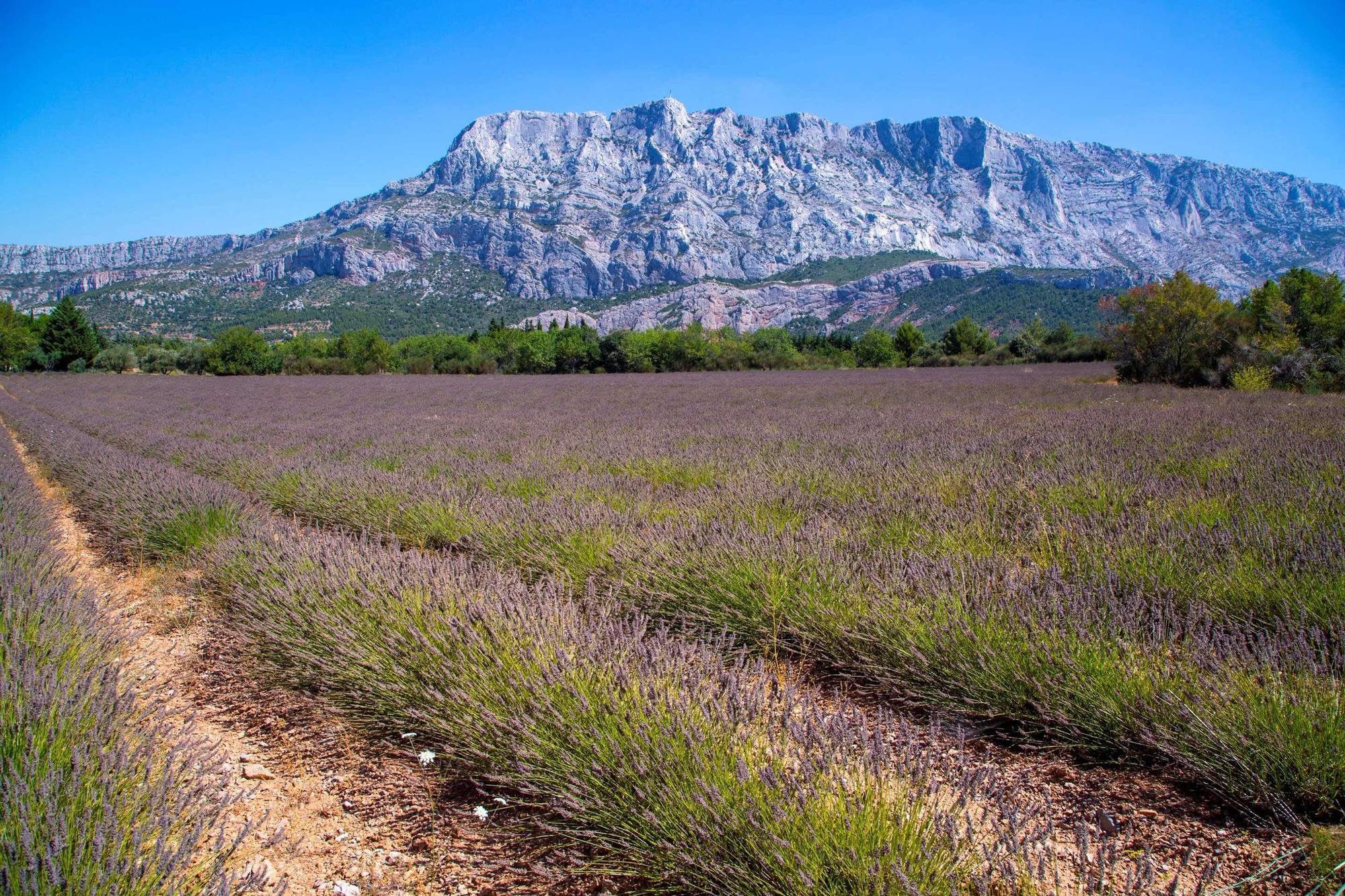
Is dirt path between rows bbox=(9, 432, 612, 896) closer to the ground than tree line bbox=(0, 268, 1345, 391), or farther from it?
closer to the ground

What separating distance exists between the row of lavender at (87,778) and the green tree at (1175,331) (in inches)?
906

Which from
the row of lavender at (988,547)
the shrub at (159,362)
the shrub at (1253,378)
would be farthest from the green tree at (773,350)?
the row of lavender at (988,547)

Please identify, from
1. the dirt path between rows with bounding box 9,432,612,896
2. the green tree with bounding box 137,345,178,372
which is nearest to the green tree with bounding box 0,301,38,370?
the green tree with bounding box 137,345,178,372

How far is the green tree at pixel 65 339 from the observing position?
57969 millimetres

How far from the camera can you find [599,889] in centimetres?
158

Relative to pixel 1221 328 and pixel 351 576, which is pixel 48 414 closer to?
pixel 351 576

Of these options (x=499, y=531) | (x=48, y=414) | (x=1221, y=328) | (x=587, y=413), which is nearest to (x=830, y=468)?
(x=499, y=531)

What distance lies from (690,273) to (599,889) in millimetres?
172248

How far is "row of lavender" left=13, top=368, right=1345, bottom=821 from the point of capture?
1.91 metres

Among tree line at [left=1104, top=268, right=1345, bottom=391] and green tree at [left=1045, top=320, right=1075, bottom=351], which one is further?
green tree at [left=1045, top=320, right=1075, bottom=351]

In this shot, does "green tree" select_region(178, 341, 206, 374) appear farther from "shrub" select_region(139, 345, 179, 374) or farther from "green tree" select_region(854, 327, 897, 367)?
"green tree" select_region(854, 327, 897, 367)

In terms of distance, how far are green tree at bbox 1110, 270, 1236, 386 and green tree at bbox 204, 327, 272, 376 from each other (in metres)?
63.5

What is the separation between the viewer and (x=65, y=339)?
2282 inches

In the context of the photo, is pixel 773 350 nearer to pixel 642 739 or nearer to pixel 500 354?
pixel 500 354
